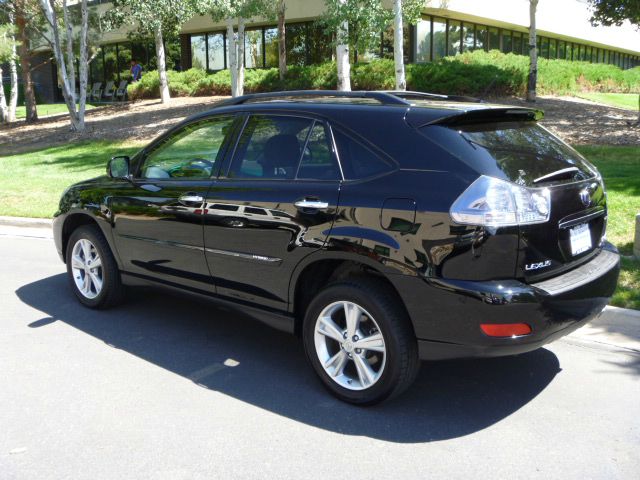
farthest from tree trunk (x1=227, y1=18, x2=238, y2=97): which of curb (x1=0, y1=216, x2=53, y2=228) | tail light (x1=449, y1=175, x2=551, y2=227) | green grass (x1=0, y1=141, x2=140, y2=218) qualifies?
tail light (x1=449, y1=175, x2=551, y2=227)

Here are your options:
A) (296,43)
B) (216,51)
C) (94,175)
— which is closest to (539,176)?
(94,175)

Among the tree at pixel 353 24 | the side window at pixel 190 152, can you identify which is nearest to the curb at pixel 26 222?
the side window at pixel 190 152

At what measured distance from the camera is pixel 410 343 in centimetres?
376

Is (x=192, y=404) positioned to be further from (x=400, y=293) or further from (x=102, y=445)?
(x=400, y=293)

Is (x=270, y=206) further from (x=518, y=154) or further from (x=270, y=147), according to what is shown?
(x=518, y=154)

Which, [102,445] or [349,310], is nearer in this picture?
[102,445]

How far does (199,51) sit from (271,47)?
5289mm

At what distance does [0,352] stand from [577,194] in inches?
165

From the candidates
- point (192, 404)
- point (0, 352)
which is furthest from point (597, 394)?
point (0, 352)

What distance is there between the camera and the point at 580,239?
3.98 meters

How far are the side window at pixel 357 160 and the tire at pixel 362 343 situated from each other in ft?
2.06

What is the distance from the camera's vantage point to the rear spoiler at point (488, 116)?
387 centimetres

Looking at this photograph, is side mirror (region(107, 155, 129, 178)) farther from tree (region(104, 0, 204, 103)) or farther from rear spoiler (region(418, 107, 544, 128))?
tree (region(104, 0, 204, 103))

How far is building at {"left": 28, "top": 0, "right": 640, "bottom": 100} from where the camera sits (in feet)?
90.6
